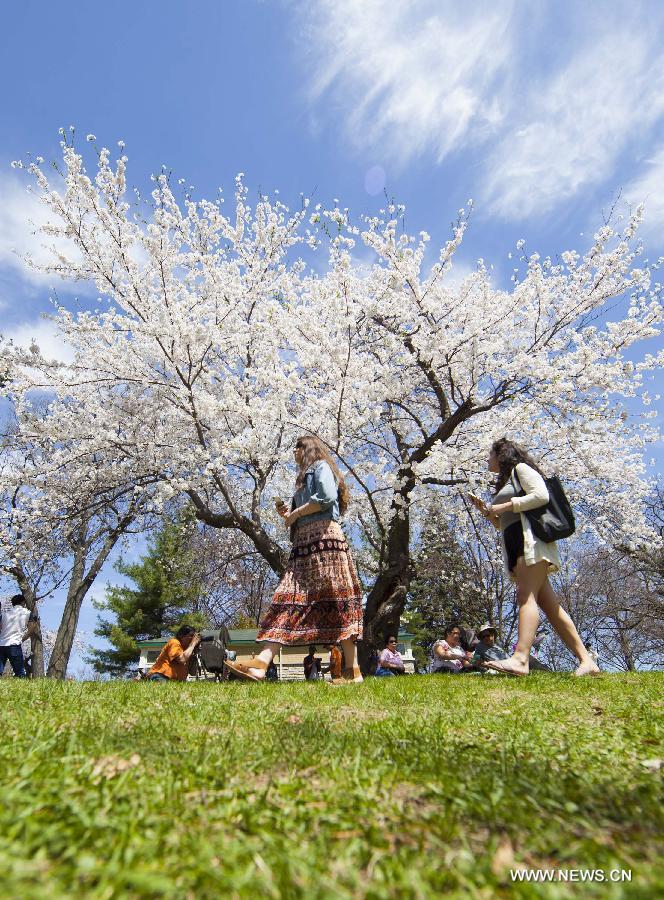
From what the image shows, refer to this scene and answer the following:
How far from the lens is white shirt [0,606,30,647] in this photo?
10891 mm

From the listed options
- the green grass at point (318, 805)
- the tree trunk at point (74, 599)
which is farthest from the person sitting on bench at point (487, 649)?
the tree trunk at point (74, 599)

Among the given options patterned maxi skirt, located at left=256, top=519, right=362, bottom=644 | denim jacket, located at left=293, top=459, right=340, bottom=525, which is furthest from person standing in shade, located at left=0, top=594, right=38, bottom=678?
denim jacket, located at left=293, top=459, right=340, bottom=525

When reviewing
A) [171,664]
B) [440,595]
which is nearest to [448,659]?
[171,664]

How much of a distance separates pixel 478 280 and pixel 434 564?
15.5 metres

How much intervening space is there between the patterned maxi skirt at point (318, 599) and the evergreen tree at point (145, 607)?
988 inches

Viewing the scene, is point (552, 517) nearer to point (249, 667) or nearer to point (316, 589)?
point (316, 589)

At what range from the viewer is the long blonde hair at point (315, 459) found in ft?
20.0

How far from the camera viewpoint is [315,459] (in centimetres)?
609

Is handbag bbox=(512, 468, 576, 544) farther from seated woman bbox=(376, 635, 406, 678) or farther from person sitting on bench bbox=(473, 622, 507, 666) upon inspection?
seated woman bbox=(376, 635, 406, 678)

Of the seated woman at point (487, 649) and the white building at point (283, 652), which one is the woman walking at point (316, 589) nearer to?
the seated woman at point (487, 649)

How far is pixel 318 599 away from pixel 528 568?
81.6 inches

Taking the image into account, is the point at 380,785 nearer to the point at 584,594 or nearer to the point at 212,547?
the point at 212,547

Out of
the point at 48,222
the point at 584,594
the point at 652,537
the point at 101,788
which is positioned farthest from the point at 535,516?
the point at 584,594

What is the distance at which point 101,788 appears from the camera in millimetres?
1588
